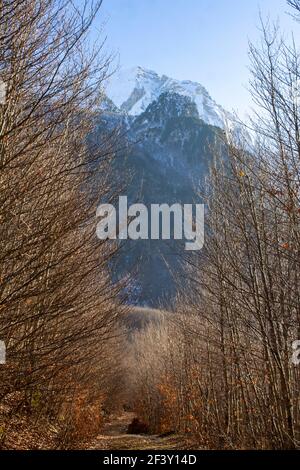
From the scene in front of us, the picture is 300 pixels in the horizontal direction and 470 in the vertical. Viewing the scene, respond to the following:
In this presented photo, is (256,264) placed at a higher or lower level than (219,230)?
lower

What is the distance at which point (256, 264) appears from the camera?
18.9 ft

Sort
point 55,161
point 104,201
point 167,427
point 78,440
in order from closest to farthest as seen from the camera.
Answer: point 55,161, point 104,201, point 78,440, point 167,427

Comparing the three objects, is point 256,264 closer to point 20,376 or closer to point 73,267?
point 73,267

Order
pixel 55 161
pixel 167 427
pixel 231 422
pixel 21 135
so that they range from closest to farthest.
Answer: pixel 21 135, pixel 55 161, pixel 231 422, pixel 167 427

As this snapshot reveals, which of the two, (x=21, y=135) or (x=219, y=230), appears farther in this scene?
(x=219, y=230)

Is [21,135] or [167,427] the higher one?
[21,135]

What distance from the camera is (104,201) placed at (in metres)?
5.37

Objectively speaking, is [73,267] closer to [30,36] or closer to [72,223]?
[72,223]

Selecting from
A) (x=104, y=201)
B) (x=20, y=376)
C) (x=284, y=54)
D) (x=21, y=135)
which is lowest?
(x=20, y=376)

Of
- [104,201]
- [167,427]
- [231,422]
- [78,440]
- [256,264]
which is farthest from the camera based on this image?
[167,427]

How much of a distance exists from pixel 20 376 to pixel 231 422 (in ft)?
18.4

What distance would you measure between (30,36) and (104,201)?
79.4 inches
